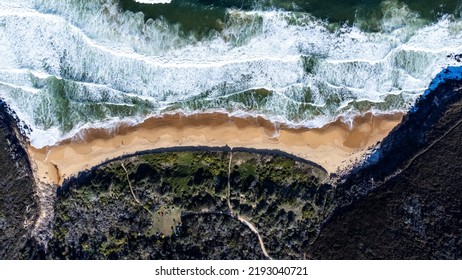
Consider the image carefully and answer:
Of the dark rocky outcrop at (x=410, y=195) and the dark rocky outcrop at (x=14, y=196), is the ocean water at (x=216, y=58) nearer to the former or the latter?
the dark rocky outcrop at (x=14, y=196)

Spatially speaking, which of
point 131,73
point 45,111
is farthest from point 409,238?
point 45,111

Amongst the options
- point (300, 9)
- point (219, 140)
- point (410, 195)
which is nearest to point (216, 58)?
point (219, 140)

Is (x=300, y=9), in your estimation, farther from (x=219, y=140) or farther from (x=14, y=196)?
(x=14, y=196)

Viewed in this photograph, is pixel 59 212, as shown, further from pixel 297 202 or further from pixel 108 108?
pixel 297 202

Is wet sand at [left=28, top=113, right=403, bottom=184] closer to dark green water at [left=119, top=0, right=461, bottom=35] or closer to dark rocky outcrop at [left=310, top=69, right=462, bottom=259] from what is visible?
dark rocky outcrop at [left=310, top=69, right=462, bottom=259]

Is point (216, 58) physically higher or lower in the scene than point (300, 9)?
lower

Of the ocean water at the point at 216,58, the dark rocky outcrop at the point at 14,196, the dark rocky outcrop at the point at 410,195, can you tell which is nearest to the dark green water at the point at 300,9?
the ocean water at the point at 216,58
